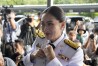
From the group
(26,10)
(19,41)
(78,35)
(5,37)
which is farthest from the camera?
(26,10)

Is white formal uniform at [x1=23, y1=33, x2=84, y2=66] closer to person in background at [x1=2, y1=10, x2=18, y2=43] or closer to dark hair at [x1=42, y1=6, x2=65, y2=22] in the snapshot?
dark hair at [x1=42, y1=6, x2=65, y2=22]

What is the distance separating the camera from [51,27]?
4.89 feet

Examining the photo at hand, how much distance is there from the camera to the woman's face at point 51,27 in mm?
1483

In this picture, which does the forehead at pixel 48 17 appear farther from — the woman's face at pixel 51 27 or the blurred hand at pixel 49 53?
the blurred hand at pixel 49 53

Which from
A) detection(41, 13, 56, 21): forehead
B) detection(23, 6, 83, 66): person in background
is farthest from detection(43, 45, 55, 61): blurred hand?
detection(41, 13, 56, 21): forehead

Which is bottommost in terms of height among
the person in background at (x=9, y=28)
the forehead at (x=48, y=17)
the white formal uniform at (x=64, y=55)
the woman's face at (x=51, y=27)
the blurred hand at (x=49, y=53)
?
the person in background at (x=9, y=28)

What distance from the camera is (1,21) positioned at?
5098mm

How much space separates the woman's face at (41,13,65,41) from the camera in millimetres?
1483

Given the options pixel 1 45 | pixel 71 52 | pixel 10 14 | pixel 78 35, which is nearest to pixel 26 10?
pixel 78 35

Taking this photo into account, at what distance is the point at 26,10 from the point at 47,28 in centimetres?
920

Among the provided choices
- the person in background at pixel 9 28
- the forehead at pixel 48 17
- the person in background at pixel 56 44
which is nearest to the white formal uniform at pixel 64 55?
the person in background at pixel 56 44

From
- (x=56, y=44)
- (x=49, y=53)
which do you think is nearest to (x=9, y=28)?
(x=56, y=44)

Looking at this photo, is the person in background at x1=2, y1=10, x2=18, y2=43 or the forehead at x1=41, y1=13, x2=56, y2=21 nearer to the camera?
the forehead at x1=41, y1=13, x2=56, y2=21

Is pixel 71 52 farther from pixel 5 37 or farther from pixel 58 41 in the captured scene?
pixel 5 37
